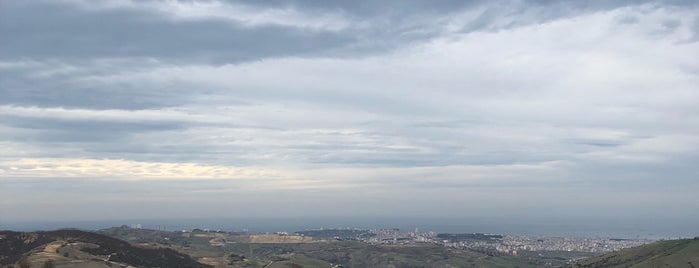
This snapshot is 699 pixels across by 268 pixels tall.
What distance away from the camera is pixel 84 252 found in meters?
166

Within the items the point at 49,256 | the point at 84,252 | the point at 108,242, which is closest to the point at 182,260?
the point at 108,242

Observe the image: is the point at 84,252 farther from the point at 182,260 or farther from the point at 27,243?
A: the point at 182,260

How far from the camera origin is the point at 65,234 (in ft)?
654

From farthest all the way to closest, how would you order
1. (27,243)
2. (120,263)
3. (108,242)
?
(108,242) → (27,243) → (120,263)

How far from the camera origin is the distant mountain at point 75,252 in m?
148

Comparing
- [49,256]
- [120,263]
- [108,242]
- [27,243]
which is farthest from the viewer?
[108,242]

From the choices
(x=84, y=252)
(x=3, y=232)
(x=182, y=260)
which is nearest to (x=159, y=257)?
(x=182, y=260)

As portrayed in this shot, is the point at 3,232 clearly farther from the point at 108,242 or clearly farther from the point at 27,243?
the point at 108,242

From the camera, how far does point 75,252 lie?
16238cm

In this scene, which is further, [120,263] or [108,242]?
[108,242]

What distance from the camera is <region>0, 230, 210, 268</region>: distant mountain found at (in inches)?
5827

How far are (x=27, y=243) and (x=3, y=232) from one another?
17.0 m

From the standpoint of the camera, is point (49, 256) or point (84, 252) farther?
point (84, 252)

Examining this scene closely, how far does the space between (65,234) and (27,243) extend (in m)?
22.3
